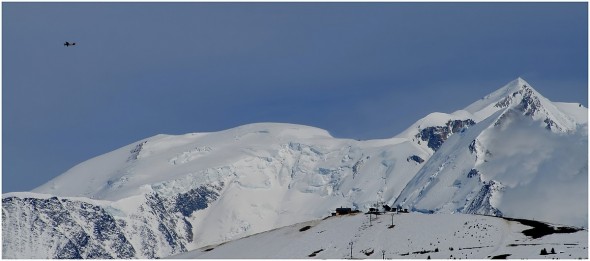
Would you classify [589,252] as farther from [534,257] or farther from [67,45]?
[67,45]

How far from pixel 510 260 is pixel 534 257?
10.5 feet

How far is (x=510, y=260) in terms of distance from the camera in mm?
194375

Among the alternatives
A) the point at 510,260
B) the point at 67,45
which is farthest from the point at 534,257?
the point at 67,45

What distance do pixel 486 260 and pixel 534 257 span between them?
796 centimetres

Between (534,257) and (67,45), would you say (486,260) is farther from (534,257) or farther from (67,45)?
(67,45)

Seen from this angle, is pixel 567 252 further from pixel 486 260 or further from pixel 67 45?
pixel 67 45

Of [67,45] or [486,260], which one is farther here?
[486,260]

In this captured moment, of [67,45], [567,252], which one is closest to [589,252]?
[567,252]

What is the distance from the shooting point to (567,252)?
196 metres

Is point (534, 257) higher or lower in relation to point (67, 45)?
lower

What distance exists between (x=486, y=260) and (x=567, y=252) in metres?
10.7

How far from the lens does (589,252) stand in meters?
194

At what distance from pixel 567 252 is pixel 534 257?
18.0 ft

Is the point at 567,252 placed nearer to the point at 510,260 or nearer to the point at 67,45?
the point at 510,260
